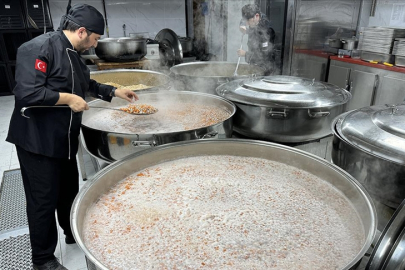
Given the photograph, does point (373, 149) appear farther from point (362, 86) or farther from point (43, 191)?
point (362, 86)

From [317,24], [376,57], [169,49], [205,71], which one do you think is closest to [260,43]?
[317,24]

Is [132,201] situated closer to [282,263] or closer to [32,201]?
[282,263]

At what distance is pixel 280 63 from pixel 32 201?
440 centimetres

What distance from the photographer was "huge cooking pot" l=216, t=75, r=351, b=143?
1949mm

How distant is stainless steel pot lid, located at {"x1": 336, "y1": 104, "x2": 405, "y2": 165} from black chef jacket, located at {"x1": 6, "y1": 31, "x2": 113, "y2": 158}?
63.7 inches

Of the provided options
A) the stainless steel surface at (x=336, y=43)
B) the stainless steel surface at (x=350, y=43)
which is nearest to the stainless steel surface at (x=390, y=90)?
the stainless steel surface at (x=350, y=43)

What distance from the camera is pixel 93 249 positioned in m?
1.15

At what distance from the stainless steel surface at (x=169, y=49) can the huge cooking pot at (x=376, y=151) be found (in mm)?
2938

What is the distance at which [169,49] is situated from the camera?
13.8 ft

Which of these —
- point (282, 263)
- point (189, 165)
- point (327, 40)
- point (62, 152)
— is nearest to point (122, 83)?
point (62, 152)

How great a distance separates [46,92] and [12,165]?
2511mm

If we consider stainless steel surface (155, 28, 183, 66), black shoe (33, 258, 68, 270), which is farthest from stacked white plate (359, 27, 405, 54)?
black shoe (33, 258, 68, 270)

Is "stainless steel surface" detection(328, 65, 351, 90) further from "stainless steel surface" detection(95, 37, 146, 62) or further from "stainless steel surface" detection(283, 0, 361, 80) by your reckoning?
"stainless steel surface" detection(95, 37, 146, 62)

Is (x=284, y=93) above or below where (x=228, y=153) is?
above
